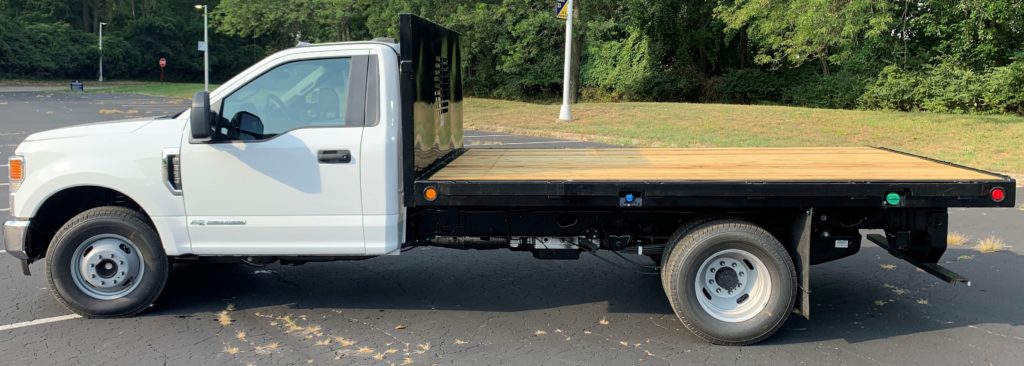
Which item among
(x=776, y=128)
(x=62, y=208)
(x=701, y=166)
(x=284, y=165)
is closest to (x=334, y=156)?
(x=284, y=165)

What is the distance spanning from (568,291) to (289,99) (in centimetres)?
254

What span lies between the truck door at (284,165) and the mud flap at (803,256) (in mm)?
2718

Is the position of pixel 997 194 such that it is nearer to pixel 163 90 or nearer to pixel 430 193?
pixel 430 193

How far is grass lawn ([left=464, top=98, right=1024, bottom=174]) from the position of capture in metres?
17.6

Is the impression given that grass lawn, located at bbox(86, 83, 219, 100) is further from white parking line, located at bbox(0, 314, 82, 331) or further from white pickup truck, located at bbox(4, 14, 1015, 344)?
white pickup truck, located at bbox(4, 14, 1015, 344)

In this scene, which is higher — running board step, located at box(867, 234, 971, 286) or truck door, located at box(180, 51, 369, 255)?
truck door, located at box(180, 51, 369, 255)

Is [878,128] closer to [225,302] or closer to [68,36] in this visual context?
[225,302]

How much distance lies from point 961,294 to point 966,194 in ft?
5.99

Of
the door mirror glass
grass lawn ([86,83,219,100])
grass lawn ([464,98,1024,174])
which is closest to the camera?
the door mirror glass

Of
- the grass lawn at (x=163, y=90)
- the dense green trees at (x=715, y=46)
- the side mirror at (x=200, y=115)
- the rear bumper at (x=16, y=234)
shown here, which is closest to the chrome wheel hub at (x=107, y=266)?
the rear bumper at (x=16, y=234)

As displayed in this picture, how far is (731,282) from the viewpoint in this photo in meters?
5.04

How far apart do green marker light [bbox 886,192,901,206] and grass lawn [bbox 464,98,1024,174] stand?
11411 mm

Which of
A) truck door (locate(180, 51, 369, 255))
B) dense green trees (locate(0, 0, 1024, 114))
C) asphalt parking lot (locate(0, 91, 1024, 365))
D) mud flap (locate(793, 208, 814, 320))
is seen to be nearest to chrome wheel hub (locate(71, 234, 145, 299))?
asphalt parking lot (locate(0, 91, 1024, 365))

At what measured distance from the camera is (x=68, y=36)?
67.6 m
